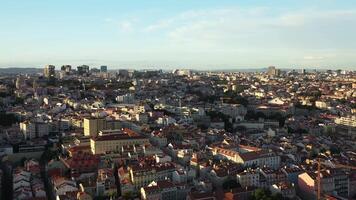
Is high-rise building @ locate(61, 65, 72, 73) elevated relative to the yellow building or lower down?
elevated

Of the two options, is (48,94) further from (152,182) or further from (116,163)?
(152,182)

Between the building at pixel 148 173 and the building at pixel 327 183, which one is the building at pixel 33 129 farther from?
the building at pixel 327 183

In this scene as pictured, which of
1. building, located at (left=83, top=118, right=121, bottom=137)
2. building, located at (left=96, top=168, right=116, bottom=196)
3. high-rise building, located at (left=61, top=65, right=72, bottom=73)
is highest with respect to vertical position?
high-rise building, located at (left=61, top=65, right=72, bottom=73)

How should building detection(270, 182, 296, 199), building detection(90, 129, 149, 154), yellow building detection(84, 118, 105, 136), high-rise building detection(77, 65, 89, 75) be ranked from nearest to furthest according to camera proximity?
building detection(270, 182, 296, 199) < building detection(90, 129, 149, 154) < yellow building detection(84, 118, 105, 136) < high-rise building detection(77, 65, 89, 75)

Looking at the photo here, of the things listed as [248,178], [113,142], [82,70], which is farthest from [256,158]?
[82,70]

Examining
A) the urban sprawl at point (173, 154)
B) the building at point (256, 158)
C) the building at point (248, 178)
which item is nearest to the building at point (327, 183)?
the urban sprawl at point (173, 154)

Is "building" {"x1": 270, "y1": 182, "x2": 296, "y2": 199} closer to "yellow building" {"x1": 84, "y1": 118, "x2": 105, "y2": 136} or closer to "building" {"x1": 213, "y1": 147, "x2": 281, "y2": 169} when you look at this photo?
"building" {"x1": 213, "y1": 147, "x2": 281, "y2": 169}

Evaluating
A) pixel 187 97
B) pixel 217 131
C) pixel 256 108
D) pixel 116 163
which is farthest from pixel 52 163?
pixel 187 97

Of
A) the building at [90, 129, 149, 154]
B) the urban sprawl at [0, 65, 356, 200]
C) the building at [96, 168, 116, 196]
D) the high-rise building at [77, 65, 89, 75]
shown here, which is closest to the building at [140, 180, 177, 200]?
the urban sprawl at [0, 65, 356, 200]
